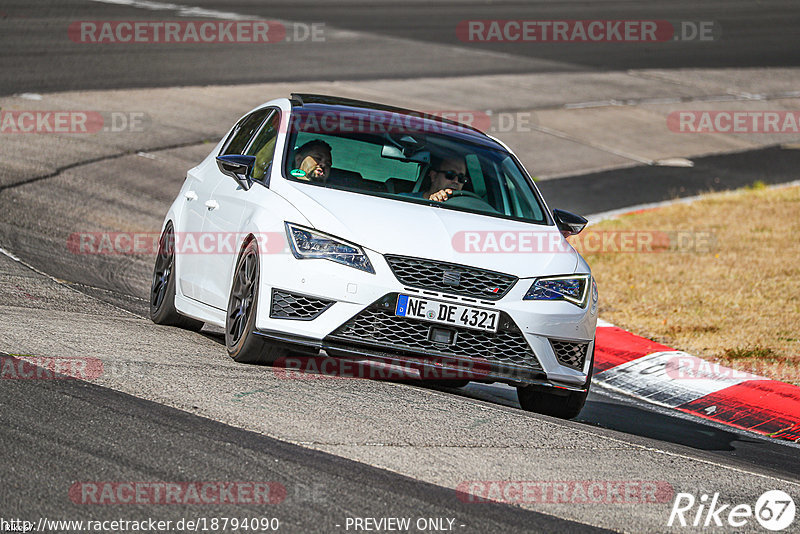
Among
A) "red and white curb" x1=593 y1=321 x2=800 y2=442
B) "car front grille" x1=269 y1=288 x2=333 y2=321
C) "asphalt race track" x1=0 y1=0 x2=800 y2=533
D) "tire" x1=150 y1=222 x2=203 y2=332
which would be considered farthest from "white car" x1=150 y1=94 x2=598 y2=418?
"red and white curb" x1=593 y1=321 x2=800 y2=442

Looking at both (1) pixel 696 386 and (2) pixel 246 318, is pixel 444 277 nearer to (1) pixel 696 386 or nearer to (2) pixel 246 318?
(2) pixel 246 318

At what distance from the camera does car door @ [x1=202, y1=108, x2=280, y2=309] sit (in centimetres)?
755

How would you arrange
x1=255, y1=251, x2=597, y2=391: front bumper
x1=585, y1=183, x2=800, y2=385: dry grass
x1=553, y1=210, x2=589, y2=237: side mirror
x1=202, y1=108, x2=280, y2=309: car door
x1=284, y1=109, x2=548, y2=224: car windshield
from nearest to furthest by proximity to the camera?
x1=255, y1=251, x2=597, y2=391: front bumper → x1=202, y1=108, x2=280, y2=309: car door → x1=284, y1=109, x2=548, y2=224: car windshield → x1=553, y1=210, x2=589, y2=237: side mirror → x1=585, y1=183, x2=800, y2=385: dry grass

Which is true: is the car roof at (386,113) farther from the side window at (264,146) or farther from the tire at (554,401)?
the tire at (554,401)

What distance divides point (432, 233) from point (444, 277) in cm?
36

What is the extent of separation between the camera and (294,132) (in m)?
7.97

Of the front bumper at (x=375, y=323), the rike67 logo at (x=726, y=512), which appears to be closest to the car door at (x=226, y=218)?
the front bumper at (x=375, y=323)

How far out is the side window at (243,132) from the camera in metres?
8.65

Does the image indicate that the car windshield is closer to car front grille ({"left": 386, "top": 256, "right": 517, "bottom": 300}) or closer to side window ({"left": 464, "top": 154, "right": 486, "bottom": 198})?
side window ({"left": 464, "top": 154, "right": 486, "bottom": 198})

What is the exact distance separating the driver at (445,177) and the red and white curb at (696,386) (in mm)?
2283

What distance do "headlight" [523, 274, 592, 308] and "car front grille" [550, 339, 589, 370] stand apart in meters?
0.25

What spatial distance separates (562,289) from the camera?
282 inches

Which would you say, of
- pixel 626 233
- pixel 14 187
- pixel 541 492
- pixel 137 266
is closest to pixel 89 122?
pixel 14 187

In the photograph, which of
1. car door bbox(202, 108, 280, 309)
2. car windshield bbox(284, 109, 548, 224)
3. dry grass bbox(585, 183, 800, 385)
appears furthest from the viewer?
dry grass bbox(585, 183, 800, 385)
